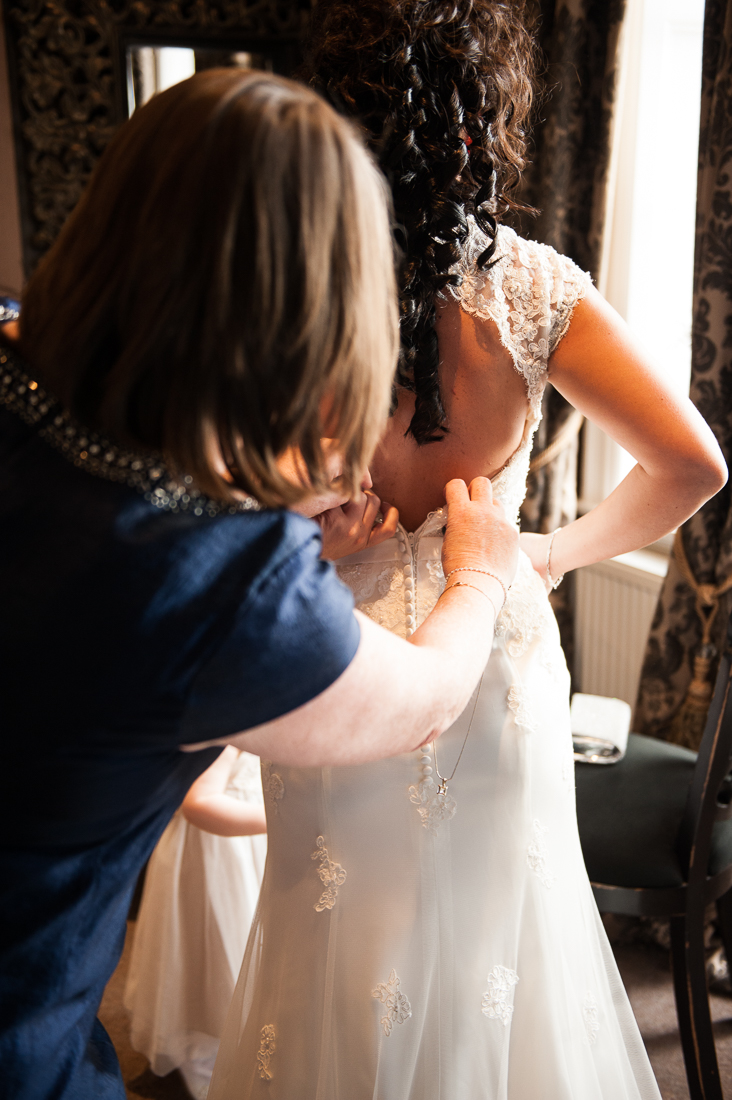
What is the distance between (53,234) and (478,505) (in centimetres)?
268

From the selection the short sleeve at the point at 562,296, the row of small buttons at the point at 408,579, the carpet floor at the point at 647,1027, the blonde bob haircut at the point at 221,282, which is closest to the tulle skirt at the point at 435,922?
the row of small buttons at the point at 408,579

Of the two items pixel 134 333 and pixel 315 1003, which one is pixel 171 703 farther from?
pixel 315 1003

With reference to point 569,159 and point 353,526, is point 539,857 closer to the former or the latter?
point 353,526

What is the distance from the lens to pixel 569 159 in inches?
98.1

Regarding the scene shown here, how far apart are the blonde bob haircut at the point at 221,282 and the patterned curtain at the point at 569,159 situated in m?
1.86

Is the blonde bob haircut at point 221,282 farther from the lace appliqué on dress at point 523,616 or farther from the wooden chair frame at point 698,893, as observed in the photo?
the wooden chair frame at point 698,893

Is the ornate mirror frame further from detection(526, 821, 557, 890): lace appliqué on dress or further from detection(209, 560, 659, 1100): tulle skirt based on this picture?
detection(526, 821, 557, 890): lace appliqué on dress

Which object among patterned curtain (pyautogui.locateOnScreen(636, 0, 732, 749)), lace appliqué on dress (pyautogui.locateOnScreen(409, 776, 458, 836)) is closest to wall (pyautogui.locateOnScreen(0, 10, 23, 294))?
patterned curtain (pyautogui.locateOnScreen(636, 0, 732, 749))

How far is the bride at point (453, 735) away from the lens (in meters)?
1.05

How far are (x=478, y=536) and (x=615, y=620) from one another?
75.0 inches

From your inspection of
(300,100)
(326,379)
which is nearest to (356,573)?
(326,379)

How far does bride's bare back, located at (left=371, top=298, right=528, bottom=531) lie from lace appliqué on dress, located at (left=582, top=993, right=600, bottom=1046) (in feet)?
2.40

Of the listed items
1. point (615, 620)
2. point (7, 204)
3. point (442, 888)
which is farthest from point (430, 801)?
point (7, 204)

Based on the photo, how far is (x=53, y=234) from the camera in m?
3.10
